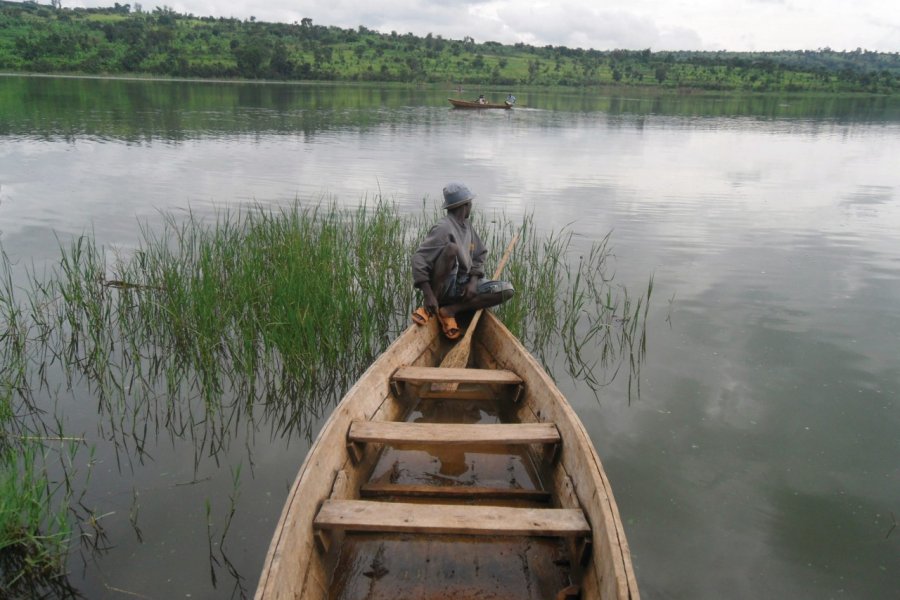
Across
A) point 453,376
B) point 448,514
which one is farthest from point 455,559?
point 453,376

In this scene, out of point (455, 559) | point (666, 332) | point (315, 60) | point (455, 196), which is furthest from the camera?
point (315, 60)

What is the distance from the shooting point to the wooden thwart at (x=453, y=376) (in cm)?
438

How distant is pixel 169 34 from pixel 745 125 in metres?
58.6

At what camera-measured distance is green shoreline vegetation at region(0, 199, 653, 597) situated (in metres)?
3.54

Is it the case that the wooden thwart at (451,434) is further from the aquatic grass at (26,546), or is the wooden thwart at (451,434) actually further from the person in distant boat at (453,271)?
the person in distant boat at (453,271)

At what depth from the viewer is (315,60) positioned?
2579 inches

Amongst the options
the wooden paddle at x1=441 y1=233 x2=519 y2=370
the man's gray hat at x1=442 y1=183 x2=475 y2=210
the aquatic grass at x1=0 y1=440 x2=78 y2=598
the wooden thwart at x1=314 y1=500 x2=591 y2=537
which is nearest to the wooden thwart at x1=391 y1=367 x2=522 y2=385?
the wooden paddle at x1=441 y1=233 x2=519 y2=370

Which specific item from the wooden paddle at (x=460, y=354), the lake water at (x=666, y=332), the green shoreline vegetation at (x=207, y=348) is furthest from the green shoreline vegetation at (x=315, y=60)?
the wooden paddle at (x=460, y=354)

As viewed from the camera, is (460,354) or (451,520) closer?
(451,520)

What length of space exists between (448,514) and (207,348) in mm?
2809

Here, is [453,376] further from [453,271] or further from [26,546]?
[26,546]

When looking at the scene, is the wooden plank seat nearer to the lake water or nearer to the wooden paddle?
the lake water

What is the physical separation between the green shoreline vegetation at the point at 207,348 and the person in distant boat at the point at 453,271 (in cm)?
64

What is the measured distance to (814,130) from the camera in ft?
92.4
